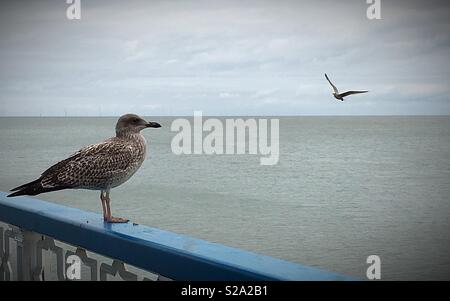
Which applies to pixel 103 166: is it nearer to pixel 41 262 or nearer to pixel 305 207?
pixel 41 262

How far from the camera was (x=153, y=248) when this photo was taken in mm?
1539

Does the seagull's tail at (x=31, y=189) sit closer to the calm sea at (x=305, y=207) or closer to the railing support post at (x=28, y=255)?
the railing support post at (x=28, y=255)

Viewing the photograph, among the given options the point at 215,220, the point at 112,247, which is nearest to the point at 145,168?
the point at 215,220

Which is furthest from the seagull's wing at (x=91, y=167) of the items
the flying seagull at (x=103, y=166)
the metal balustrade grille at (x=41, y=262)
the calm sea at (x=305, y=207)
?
the calm sea at (x=305, y=207)

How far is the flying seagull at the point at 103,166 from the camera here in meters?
1.95

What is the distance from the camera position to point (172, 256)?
1486mm

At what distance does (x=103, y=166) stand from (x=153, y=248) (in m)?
A: 0.55

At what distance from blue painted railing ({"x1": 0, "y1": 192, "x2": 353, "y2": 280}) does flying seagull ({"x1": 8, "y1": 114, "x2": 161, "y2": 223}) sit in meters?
0.09

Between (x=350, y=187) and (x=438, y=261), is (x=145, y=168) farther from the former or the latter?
(x=438, y=261)

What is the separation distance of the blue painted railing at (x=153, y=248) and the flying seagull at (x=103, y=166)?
88 mm

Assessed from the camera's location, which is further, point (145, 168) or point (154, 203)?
point (145, 168)

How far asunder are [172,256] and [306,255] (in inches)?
548
